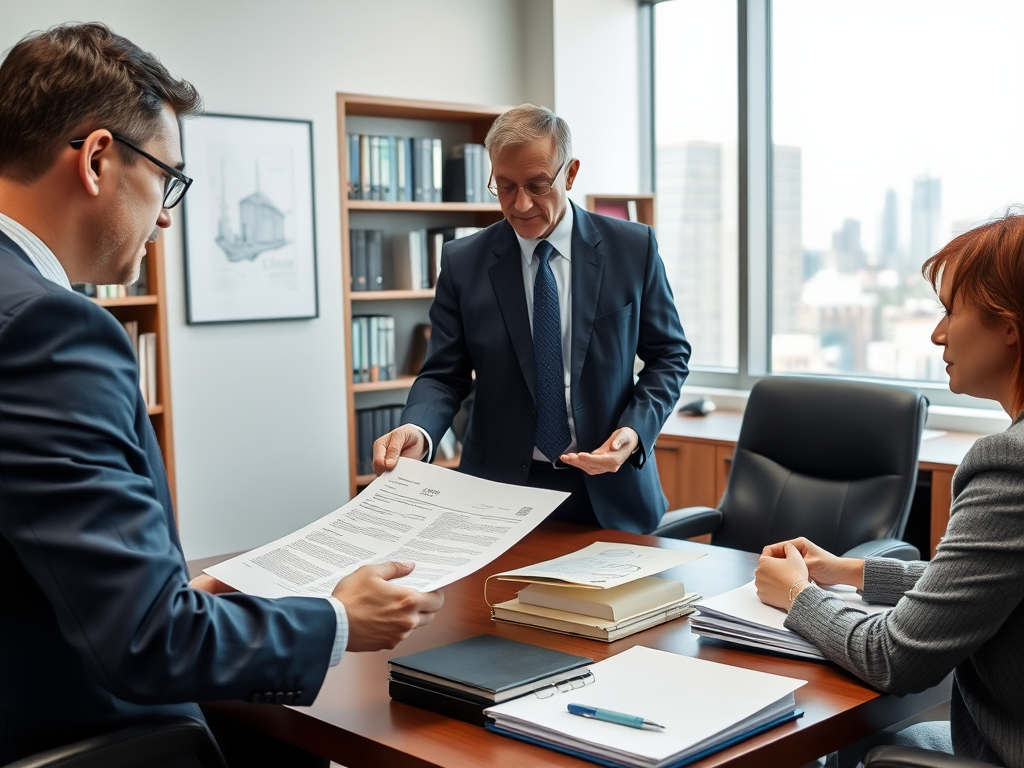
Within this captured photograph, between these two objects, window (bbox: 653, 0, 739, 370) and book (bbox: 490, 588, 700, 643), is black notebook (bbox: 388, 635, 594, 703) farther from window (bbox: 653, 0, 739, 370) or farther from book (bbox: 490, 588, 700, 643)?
window (bbox: 653, 0, 739, 370)

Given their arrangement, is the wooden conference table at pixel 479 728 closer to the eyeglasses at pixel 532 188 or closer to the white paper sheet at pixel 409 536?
the white paper sheet at pixel 409 536

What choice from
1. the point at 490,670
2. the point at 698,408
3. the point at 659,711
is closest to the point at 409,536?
the point at 490,670

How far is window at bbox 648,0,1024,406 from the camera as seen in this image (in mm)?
4379

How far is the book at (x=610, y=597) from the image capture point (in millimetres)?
1658

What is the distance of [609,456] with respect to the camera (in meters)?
2.14

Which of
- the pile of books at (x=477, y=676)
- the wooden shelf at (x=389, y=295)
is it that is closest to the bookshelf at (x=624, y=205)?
the wooden shelf at (x=389, y=295)

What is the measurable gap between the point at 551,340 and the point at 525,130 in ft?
1.65

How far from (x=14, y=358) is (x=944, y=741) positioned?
4.72 feet

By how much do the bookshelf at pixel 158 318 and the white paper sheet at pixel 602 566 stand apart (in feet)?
8.04

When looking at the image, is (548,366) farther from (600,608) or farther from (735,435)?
(735,435)

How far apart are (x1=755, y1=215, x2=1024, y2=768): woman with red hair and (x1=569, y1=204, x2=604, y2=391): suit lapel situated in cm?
102

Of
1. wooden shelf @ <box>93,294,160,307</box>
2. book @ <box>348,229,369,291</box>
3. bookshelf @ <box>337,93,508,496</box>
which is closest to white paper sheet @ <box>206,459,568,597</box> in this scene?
wooden shelf @ <box>93,294,160,307</box>

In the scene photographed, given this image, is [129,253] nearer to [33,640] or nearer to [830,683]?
[33,640]

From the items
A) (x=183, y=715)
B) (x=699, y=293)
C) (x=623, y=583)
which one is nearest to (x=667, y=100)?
(x=699, y=293)
